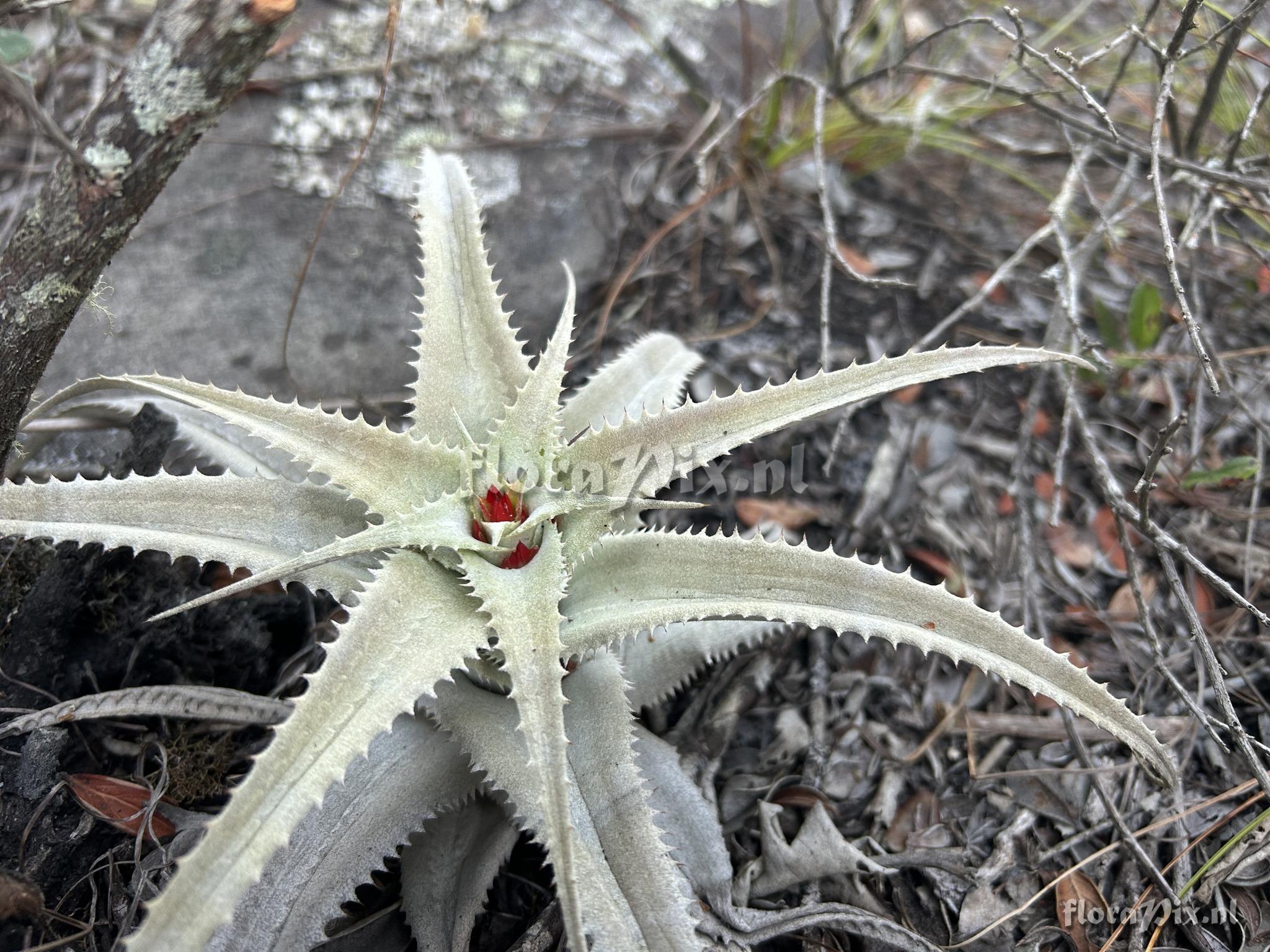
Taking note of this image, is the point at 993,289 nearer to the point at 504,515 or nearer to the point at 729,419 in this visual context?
the point at 729,419

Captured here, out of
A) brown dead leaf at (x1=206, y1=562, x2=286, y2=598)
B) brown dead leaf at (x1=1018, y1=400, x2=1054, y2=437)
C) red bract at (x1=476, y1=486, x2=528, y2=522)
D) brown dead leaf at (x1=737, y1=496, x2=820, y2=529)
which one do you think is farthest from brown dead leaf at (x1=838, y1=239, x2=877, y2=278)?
brown dead leaf at (x1=206, y1=562, x2=286, y2=598)

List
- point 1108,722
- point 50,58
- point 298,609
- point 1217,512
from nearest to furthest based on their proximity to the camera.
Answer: point 1108,722, point 298,609, point 1217,512, point 50,58

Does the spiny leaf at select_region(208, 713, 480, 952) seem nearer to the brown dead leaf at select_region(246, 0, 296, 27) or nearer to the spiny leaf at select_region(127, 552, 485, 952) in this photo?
the spiny leaf at select_region(127, 552, 485, 952)

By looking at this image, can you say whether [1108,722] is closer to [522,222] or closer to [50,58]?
[522,222]

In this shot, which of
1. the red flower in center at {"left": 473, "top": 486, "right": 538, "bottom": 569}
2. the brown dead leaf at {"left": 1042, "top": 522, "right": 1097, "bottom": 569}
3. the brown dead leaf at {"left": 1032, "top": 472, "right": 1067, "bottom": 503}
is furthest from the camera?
the brown dead leaf at {"left": 1032, "top": 472, "right": 1067, "bottom": 503}

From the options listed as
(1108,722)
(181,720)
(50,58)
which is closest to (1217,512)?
(1108,722)

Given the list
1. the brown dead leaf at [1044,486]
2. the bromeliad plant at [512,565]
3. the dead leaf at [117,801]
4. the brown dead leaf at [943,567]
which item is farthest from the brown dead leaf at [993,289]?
the dead leaf at [117,801]
